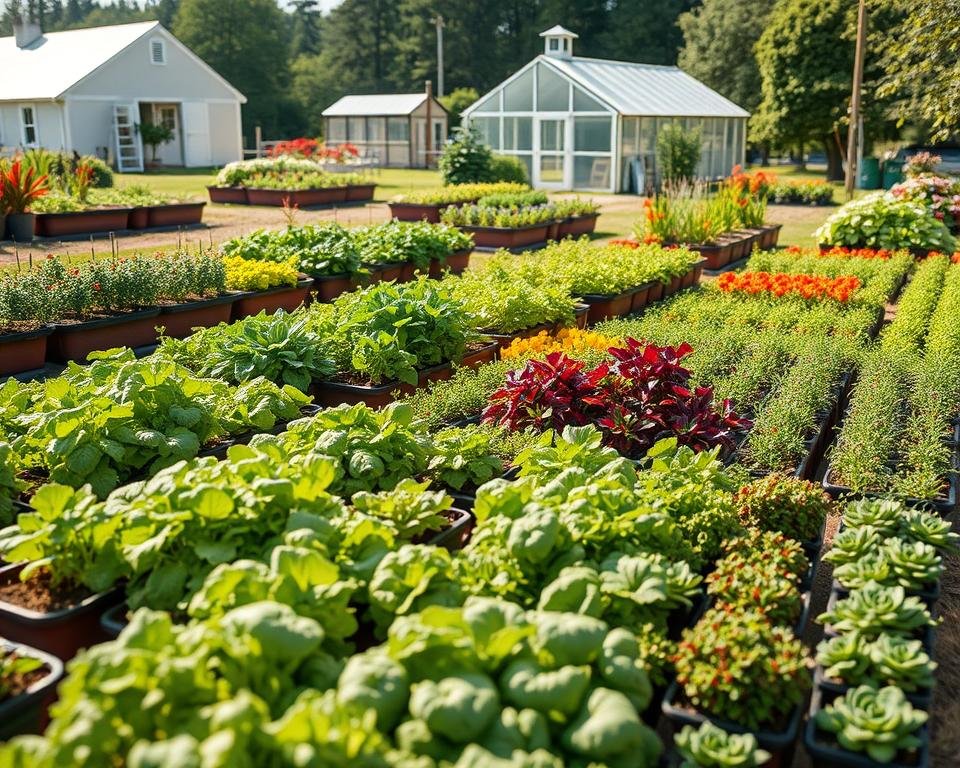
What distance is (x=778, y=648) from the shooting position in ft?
8.16

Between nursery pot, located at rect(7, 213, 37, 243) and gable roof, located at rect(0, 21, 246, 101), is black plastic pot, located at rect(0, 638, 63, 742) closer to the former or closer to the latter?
nursery pot, located at rect(7, 213, 37, 243)

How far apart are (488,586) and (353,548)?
16.4 inches

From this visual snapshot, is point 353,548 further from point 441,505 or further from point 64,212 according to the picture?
point 64,212

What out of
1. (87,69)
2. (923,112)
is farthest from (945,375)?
(87,69)

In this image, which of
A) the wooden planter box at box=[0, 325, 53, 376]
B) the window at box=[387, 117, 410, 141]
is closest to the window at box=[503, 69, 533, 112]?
the window at box=[387, 117, 410, 141]

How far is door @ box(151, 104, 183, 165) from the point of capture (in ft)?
105

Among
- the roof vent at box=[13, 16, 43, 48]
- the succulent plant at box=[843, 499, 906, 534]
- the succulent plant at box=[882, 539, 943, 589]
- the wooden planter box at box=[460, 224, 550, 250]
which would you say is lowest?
the succulent plant at box=[882, 539, 943, 589]

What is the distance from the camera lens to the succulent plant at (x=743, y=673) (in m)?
2.38

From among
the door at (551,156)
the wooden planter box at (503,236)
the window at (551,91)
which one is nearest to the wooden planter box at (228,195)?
the wooden planter box at (503,236)

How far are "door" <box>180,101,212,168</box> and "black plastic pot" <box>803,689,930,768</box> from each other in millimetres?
32596

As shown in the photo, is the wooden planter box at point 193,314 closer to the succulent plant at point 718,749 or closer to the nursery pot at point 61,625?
the nursery pot at point 61,625

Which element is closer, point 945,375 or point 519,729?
point 519,729

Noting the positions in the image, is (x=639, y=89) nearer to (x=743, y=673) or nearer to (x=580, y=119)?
(x=580, y=119)

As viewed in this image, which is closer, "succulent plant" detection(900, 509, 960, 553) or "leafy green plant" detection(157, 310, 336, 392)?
"succulent plant" detection(900, 509, 960, 553)
